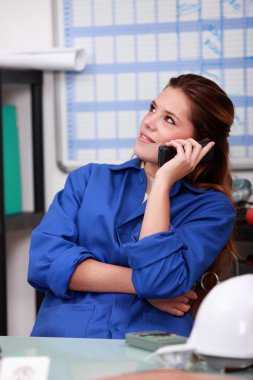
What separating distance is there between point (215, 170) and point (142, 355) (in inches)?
33.2

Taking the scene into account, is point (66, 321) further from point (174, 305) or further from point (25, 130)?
point (25, 130)

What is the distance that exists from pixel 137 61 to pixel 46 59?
35 cm

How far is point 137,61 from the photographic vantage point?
270cm

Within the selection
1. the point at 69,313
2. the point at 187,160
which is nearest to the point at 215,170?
the point at 187,160

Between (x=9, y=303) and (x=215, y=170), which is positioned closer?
(x=215, y=170)

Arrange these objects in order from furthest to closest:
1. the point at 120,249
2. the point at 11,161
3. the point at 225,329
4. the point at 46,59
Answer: the point at 11,161 → the point at 46,59 → the point at 120,249 → the point at 225,329

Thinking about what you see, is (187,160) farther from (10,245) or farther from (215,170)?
(10,245)

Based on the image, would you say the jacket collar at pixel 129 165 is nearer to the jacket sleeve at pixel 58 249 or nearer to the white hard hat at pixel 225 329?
the jacket sleeve at pixel 58 249

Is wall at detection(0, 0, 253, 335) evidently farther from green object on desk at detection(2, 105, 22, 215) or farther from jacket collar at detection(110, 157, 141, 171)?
jacket collar at detection(110, 157, 141, 171)

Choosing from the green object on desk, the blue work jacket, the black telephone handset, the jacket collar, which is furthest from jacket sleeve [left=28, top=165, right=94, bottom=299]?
the green object on desk

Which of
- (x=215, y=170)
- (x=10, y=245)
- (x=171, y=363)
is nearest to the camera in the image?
(x=171, y=363)

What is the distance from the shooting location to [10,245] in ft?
9.44

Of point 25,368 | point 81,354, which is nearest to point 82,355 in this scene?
point 81,354

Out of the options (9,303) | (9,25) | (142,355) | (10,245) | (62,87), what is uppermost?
A: (9,25)
